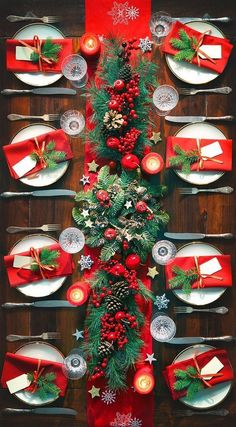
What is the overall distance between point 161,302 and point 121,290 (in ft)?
0.76

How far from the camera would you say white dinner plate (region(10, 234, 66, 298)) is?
2258mm

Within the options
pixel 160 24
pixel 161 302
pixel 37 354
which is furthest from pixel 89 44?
pixel 37 354

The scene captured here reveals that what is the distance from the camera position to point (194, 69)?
7.41 ft

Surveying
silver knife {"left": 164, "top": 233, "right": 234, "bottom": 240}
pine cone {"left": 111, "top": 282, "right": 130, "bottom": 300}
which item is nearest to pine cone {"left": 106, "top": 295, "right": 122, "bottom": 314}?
pine cone {"left": 111, "top": 282, "right": 130, "bottom": 300}

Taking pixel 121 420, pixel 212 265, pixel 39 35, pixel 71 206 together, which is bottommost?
pixel 121 420

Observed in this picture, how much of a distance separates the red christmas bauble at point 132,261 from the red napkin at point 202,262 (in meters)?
0.16

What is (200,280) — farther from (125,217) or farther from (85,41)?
(85,41)

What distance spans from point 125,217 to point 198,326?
2.05 feet

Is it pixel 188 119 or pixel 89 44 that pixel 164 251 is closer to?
pixel 188 119

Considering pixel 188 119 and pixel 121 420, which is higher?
pixel 188 119

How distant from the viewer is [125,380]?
2221 mm

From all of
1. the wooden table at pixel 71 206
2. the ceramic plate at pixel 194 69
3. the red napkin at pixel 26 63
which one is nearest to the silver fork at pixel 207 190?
the wooden table at pixel 71 206

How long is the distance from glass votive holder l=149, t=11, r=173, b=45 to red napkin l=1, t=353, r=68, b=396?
1.60 meters

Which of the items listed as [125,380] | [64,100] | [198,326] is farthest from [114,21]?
[125,380]
